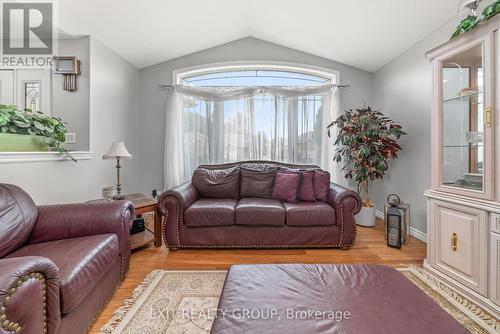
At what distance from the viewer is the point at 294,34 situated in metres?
3.36

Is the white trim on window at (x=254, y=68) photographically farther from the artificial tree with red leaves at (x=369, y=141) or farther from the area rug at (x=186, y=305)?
the area rug at (x=186, y=305)

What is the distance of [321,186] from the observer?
9.47 ft

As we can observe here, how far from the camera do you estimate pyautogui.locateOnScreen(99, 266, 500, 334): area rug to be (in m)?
1.45

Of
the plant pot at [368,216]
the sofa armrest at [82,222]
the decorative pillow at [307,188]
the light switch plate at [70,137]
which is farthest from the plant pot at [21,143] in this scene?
the plant pot at [368,216]

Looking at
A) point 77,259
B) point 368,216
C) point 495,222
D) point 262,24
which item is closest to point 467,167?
point 495,222

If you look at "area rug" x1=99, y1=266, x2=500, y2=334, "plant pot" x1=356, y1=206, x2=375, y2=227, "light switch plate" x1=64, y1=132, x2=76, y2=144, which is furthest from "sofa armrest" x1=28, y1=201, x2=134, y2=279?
"plant pot" x1=356, y1=206, x2=375, y2=227

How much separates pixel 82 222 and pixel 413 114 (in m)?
3.67

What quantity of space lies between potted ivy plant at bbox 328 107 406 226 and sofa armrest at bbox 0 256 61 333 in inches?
123

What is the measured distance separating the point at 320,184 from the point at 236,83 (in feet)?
7.18

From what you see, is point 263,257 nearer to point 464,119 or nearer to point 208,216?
point 208,216

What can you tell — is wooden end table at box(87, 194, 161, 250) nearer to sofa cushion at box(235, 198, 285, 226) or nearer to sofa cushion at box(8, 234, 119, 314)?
sofa cushion at box(8, 234, 119, 314)

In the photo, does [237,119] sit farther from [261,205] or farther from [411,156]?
[411,156]

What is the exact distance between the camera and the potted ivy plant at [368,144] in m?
3.01

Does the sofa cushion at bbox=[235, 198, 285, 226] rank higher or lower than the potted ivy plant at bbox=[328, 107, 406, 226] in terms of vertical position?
lower
